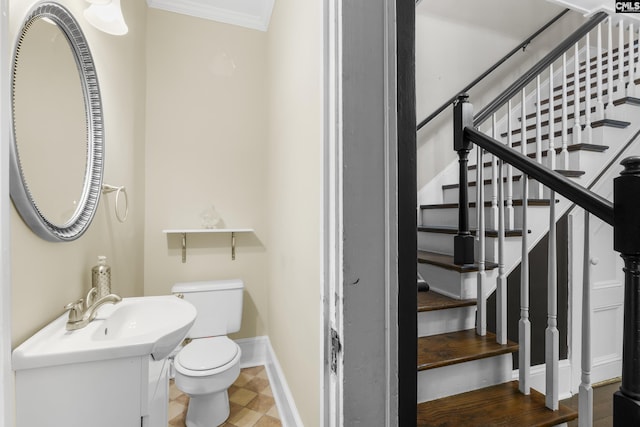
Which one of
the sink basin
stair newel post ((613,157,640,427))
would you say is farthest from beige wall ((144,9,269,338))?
stair newel post ((613,157,640,427))

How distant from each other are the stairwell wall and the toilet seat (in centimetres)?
188

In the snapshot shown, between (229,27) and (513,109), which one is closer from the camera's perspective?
(229,27)

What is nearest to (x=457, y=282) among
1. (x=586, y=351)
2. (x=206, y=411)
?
(x=586, y=351)

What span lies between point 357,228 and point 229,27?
2.35m

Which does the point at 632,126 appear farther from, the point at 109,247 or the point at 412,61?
the point at 109,247

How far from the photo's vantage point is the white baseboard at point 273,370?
1.46 meters

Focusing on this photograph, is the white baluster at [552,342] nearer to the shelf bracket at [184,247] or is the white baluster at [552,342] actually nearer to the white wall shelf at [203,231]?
the white wall shelf at [203,231]

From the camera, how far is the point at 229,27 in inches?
87.7

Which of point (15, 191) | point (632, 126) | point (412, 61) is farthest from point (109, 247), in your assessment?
point (632, 126)

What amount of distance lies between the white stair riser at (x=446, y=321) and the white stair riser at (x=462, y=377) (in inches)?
8.2

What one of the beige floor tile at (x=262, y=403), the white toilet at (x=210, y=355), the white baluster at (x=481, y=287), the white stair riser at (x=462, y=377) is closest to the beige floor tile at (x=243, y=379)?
the beige floor tile at (x=262, y=403)

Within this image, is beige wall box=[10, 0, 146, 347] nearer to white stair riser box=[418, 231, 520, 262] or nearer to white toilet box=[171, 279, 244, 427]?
white toilet box=[171, 279, 244, 427]

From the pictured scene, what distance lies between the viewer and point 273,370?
1.91m

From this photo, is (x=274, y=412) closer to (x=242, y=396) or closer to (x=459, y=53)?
(x=242, y=396)
